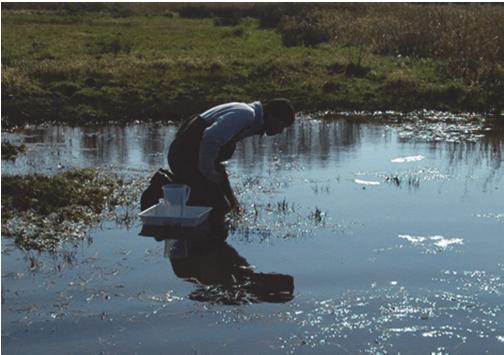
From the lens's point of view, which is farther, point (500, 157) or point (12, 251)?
point (500, 157)

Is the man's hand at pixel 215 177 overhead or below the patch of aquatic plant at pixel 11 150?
overhead

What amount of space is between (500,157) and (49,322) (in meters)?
Answer: 8.30

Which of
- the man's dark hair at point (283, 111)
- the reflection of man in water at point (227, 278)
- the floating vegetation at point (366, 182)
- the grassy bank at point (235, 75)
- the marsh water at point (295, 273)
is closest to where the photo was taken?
the marsh water at point (295, 273)

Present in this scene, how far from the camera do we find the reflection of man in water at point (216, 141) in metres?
8.33

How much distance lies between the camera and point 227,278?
23.5ft

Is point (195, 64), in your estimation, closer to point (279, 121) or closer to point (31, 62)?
point (31, 62)

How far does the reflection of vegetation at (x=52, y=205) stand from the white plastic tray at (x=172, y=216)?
1.93 ft

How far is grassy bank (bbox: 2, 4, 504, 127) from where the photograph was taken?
16562 millimetres

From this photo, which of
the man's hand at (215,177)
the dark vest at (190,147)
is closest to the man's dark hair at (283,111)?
the dark vest at (190,147)

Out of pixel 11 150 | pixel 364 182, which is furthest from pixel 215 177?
pixel 11 150

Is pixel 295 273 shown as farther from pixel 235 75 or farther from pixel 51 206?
pixel 235 75

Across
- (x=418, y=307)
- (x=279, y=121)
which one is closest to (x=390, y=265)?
(x=418, y=307)

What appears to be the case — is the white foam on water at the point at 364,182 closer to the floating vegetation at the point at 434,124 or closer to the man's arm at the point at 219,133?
the man's arm at the point at 219,133

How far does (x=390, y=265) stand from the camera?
24.8 ft
